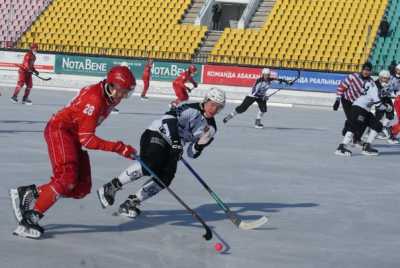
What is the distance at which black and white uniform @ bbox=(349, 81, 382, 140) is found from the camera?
13680mm

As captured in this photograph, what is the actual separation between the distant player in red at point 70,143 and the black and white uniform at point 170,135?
847 millimetres

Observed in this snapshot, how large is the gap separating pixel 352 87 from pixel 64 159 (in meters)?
9.36

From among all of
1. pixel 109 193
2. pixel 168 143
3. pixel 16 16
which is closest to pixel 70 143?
pixel 109 193

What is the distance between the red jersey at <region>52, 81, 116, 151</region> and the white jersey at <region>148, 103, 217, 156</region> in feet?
2.93

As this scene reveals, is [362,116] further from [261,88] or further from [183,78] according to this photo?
[183,78]

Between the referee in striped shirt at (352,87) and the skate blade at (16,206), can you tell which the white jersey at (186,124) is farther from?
the referee in striped shirt at (352,87)

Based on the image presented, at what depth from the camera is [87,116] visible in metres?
5.87

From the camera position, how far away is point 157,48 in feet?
114

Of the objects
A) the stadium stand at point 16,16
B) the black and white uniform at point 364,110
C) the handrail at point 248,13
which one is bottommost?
the stadium stand at point 16,16

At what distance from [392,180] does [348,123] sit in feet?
9.68

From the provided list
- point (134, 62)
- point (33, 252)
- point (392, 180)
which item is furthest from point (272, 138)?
point (134, 62)

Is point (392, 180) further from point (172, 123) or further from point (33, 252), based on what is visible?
point (33, 252)

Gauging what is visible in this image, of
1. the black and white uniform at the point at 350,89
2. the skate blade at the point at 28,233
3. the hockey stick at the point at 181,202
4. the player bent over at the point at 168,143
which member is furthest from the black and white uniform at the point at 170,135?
the black and white uniform at the point at 350,89

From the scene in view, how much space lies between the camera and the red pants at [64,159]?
6.02 meters
